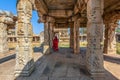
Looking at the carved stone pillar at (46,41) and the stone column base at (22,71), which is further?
the carved stone pillar at (46,41)

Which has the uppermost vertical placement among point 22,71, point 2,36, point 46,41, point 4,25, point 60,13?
point 60,13

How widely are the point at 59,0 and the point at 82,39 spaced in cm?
2311

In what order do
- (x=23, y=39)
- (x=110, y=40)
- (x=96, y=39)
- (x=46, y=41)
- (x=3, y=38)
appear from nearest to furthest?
(x=96, y=39) < (x=23, y=39) < (x=46, y=41) < (x=110, y=40) < (x=3, y=38)

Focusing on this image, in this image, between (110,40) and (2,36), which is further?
(2,36)

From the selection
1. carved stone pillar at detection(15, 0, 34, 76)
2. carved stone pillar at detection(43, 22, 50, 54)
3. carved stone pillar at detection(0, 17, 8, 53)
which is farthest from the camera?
carved stone pillar at detection(0, 17, 8, 53)

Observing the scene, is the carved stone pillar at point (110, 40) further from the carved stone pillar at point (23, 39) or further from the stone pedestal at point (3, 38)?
the stone pedestal at point (3, 38)

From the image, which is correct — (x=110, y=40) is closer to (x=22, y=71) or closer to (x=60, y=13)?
(x=60, y=13)

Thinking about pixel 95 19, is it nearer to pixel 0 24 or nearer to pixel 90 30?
pixel 90 30

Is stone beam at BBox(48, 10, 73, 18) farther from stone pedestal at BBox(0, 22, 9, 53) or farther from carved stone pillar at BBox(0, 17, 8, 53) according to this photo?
stone pedestal at BBox(0, 22, 9, 53)

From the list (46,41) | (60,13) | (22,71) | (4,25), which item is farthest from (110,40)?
(4,25)

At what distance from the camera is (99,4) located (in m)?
5.31

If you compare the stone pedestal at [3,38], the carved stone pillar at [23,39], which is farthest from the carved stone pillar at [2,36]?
the carved stone pillar at [23,39]

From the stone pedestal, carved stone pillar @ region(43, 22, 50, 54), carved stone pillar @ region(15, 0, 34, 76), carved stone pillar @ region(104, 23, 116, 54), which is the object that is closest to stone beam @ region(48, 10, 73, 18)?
carved stone pillar @ region(43, 22, 50, 54)

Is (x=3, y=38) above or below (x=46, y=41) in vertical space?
above
